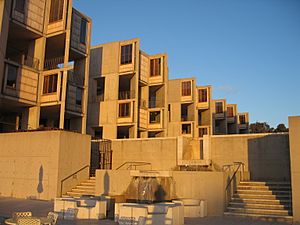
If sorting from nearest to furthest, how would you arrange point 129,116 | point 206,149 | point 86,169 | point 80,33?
1. point 86,169
2. point 206,149
3. point 80,33
4. point 129,116

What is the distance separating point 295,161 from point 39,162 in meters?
14.0

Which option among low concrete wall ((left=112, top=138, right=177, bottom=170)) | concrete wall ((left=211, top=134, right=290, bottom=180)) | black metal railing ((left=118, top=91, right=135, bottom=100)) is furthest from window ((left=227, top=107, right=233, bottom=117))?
concrete wall ((left=211, top=134, right=290, bottom=180))

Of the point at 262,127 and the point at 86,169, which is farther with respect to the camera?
the point at 262,127

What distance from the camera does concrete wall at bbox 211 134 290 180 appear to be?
20.0m

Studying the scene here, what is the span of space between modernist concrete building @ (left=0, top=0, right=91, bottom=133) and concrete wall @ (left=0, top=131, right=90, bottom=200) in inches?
201

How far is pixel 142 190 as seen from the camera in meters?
15.4

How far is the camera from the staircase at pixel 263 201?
13.1 m

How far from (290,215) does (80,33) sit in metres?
23.4

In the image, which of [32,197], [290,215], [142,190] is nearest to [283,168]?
[290,215]

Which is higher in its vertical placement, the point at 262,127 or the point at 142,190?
the point at 262,127

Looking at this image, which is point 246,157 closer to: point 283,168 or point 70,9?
point 283,168

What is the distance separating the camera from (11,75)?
24172 mm

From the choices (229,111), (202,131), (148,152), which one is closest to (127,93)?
(148,152)

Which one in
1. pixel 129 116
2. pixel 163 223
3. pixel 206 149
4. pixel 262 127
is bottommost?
pixel 163 223
